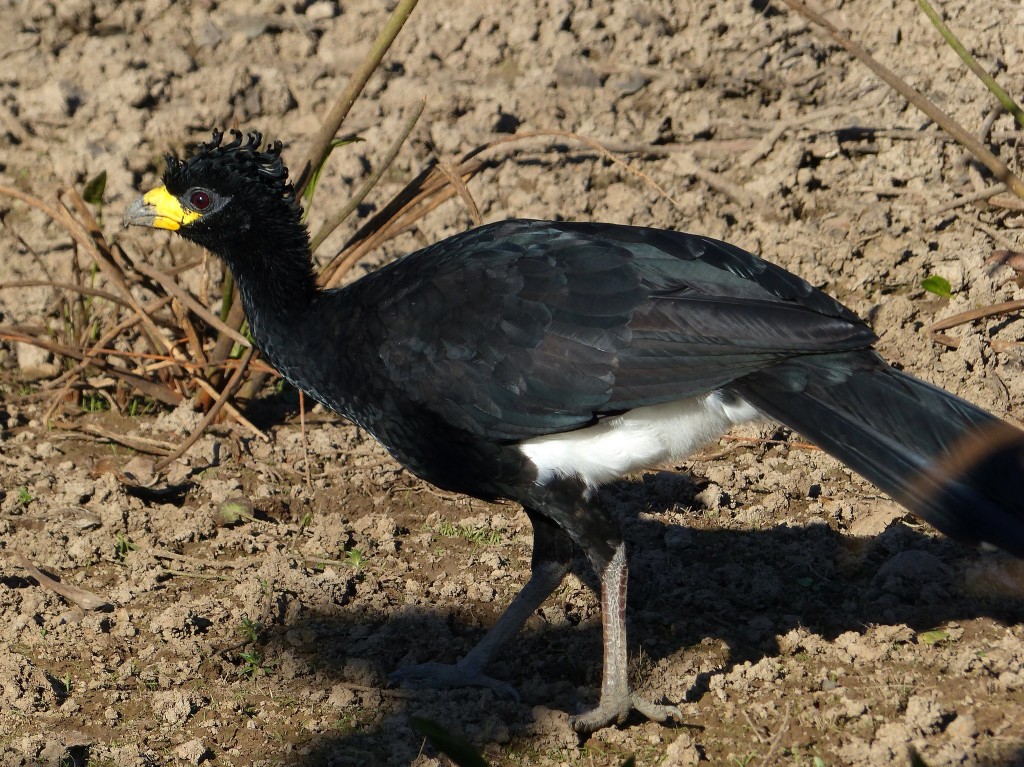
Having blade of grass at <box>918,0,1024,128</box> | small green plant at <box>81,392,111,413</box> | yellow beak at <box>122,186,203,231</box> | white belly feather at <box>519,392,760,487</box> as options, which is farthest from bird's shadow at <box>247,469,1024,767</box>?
small green plant at <box>81,392,111,413</box>

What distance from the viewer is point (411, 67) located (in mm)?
7707

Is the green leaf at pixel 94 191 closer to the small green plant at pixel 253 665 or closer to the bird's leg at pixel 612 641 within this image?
the small green plant at pixel 253 665

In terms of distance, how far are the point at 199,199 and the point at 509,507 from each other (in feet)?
6.43

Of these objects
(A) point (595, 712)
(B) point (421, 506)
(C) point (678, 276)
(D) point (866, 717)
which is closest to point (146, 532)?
(B) point (421, 506)

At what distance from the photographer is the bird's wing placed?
3959mm

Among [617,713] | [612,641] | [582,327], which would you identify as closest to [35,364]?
[582,327]

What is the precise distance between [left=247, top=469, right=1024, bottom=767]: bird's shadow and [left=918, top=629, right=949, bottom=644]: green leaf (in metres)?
0.04

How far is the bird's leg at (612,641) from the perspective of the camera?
4.06m

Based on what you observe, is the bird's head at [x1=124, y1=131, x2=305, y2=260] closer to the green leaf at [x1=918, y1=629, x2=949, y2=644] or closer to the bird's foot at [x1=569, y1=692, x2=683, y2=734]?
the bird's foot at [x1=569, y1=692, x2=683, y2=734]

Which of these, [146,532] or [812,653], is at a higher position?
[146,532]

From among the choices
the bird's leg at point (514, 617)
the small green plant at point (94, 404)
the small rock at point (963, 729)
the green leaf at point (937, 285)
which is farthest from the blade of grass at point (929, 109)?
the small green plant at point (94, 404)

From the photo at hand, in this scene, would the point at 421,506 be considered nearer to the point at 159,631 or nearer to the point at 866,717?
the point at 159,631

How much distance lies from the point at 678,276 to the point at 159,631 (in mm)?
2334

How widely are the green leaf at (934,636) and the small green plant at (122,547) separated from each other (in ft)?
10.4
